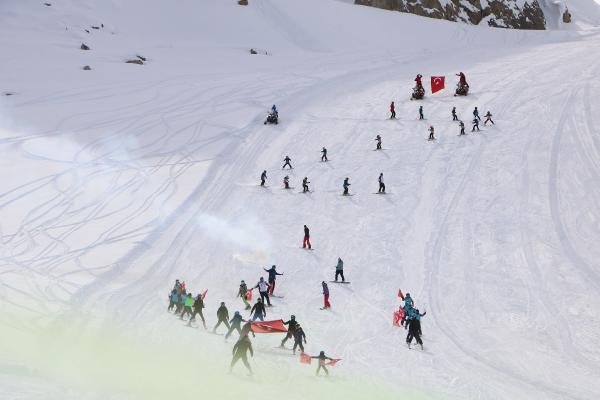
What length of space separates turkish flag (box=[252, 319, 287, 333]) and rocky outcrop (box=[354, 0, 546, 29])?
5670 centimetres

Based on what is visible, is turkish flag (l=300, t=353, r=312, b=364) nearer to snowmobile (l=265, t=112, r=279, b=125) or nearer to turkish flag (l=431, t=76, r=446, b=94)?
snowmobile (l=265, t=112, r=279, b=125)

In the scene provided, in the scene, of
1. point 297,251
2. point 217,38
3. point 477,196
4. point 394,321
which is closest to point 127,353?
point 394,321

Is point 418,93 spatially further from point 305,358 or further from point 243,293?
point 305,358

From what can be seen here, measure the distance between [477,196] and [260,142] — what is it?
13.2 m

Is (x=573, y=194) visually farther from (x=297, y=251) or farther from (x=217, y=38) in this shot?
(x=217, y=38)

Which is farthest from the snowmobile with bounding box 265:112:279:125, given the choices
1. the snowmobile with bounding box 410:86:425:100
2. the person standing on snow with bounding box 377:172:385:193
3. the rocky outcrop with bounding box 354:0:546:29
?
the rocky outcrop with bounding box 354:0:546:29

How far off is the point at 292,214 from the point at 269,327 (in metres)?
11.3

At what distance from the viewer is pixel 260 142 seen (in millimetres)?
37125

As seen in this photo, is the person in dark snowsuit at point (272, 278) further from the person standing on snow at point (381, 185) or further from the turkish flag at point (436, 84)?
the turkish flag at point (436, 84)

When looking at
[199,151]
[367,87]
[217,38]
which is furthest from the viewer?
[217,38]

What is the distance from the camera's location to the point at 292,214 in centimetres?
2803

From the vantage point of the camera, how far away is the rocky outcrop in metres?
69.2

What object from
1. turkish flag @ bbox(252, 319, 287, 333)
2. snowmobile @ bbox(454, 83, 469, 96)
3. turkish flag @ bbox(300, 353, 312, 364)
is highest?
snowmobile @ bbox(454, 83, 469, 96)

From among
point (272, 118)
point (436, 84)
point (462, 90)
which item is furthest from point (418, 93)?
point (272, 118)
